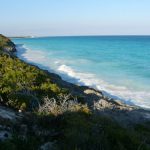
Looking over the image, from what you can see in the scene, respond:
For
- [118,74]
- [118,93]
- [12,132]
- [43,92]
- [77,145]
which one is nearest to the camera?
[77,145]

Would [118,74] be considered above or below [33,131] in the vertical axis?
below

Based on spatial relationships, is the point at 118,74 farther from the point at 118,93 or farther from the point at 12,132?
the point at 12,132

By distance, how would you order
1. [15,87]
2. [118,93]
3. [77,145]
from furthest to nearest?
[118,93] < [15,87] < [77,145]

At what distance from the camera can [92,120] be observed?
814 centimetres

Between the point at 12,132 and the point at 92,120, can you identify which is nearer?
the point at 12,132

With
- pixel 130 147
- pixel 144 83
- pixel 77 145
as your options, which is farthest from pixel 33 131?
pixel 144 83

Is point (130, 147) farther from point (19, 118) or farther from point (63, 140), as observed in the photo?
point (19, 118)

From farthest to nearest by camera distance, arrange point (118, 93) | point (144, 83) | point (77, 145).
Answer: point (144, 83) < point (118, 93) < point (77, 145)

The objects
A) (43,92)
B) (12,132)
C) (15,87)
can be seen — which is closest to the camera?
(12,132)

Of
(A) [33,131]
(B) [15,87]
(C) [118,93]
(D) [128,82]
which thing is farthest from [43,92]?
(D) [128,82]

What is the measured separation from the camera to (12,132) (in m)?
6.72

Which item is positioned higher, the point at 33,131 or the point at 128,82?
the point at 33,131

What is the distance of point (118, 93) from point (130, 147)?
57.9 ft

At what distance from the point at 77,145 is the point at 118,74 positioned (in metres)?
29.5
